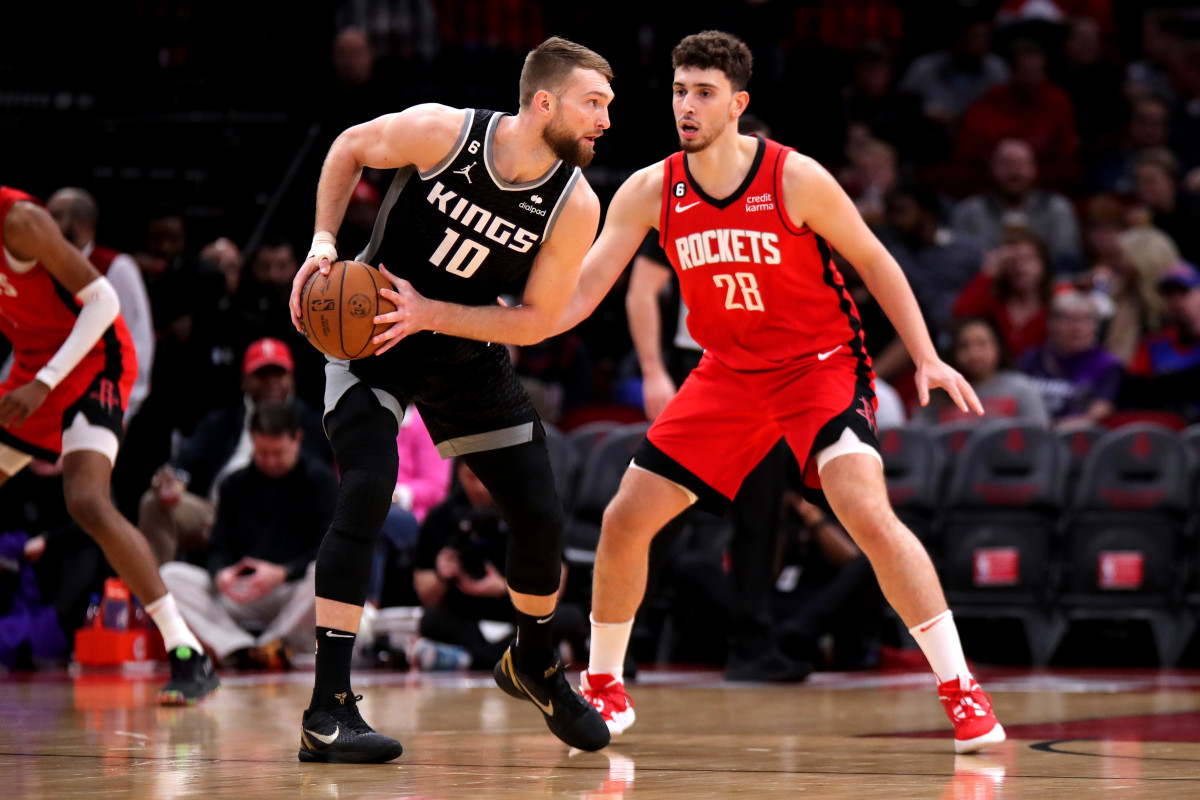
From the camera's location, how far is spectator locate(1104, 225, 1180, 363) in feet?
35.2

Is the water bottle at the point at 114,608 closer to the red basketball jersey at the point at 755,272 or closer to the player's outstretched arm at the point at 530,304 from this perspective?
the red basketball jersey at the point at 755,272

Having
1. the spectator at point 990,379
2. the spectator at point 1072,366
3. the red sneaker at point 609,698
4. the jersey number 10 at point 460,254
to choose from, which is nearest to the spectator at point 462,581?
the spectator at point 990,379

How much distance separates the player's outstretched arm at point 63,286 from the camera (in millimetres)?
5867

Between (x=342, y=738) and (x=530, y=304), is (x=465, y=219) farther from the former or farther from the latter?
(x=342, y=738)

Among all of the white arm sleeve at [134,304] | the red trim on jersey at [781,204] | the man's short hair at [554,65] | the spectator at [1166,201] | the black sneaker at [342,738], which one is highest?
the spectator at [1166,201]

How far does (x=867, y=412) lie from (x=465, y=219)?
1.38 meters

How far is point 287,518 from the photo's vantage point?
8.56 meters

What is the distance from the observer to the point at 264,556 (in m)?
8.55

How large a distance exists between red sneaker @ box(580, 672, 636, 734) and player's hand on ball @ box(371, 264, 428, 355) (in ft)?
4.75

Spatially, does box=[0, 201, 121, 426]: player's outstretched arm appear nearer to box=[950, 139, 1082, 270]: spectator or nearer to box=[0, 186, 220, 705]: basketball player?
box=[0, 186, 220, 705]: basketball player

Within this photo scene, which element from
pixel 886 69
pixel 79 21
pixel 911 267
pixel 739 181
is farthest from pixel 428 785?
pixel 886 69

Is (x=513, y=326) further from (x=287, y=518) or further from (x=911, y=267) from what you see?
(x=911, y=267)

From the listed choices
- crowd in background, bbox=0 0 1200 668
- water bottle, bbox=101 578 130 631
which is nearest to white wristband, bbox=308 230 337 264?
crowd in background, bbox=0 0 1200 668

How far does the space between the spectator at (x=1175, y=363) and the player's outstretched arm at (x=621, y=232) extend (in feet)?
18.3
